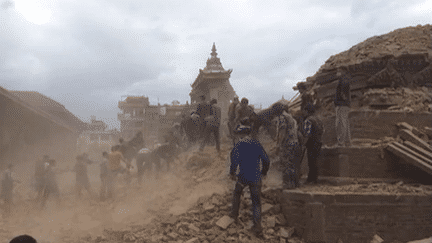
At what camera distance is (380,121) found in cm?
751

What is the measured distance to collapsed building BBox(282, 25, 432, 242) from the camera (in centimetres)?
500

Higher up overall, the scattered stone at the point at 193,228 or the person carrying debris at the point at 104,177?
the person carrying debris at the point at 104,177

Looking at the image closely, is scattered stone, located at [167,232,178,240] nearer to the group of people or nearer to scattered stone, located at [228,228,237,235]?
scattered stone, located at [228,228,237,235]

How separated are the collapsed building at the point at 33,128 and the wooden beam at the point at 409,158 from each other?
46.1ft

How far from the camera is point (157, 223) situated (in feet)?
19.6

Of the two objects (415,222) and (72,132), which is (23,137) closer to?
(72,132)

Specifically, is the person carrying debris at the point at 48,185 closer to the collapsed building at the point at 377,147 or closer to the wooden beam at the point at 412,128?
the collapsed building at the point at 377,147

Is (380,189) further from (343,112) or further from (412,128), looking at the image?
(412,128)

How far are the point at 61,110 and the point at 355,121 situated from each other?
1620cm

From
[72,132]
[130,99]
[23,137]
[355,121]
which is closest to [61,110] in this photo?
[72,132]

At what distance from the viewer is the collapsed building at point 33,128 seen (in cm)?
1162

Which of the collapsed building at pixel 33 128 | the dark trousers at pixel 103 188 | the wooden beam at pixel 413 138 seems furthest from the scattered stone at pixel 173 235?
the collapsed building at pixel 33 128

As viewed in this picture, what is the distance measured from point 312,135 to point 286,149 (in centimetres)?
96

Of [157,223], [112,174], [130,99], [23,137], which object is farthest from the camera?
[130,99]
